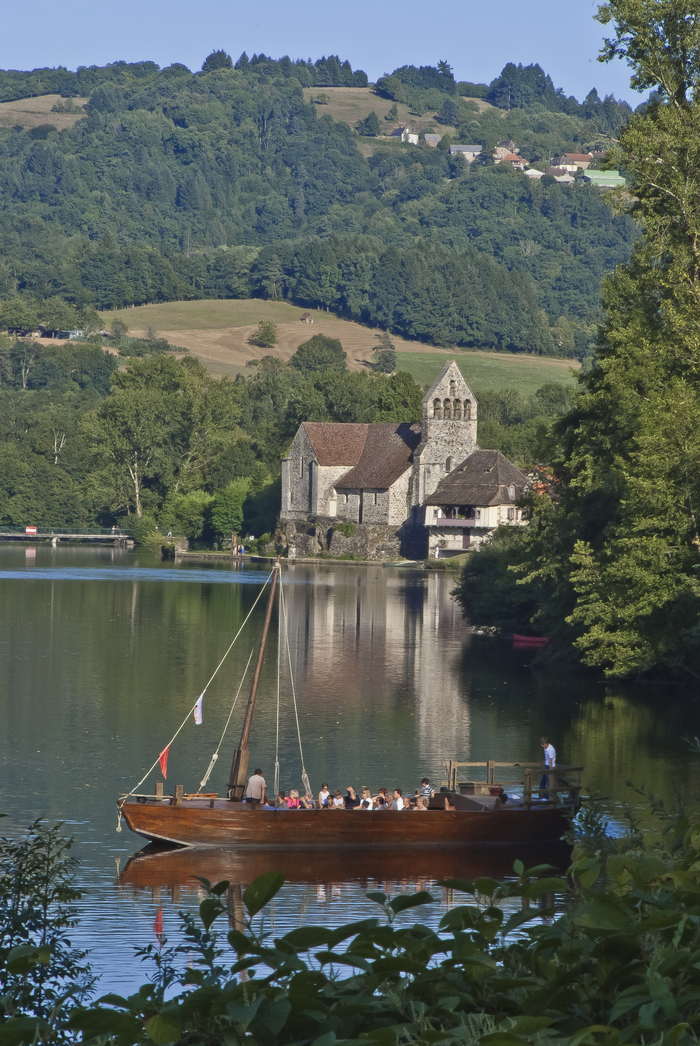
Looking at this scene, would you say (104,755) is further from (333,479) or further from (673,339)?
(333,479)

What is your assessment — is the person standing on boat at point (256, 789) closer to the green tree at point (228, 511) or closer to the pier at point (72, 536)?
the green tree at point (228, 511)

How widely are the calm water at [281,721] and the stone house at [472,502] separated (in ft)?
116

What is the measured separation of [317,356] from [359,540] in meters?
85.8

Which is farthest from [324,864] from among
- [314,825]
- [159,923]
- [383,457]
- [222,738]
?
[383,457]

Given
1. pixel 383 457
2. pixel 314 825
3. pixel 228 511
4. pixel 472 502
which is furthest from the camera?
pixel 228 511

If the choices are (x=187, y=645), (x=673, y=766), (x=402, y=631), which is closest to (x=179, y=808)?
(x=673, y=766)

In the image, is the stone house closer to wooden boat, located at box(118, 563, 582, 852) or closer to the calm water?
the calm water

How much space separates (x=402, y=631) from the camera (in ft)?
182

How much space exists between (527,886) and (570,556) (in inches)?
1364

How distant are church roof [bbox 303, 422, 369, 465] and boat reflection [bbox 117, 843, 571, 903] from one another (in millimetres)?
84929

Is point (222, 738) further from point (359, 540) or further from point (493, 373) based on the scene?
point (493, 373)

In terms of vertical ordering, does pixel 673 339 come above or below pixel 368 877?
above

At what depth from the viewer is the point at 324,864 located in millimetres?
22062

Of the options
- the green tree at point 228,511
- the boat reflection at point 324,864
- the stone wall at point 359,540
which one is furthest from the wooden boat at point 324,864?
the green tree at point 228,511
